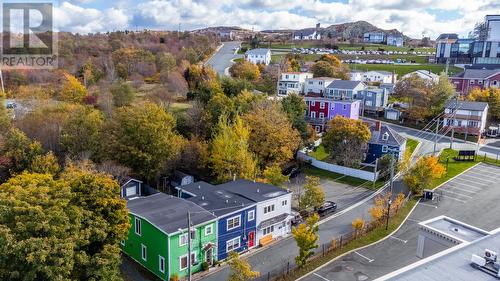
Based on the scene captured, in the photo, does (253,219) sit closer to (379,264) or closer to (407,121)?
(379,264)

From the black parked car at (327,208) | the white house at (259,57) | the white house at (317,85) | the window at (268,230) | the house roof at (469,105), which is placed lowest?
the window at (268,230)

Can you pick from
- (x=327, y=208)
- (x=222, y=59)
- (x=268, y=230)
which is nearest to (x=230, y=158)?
(x=268, y=230)

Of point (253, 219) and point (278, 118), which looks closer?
point (253, 219)

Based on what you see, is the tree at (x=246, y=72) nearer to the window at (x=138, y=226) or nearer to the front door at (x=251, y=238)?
the front door at (x=251, y=238)

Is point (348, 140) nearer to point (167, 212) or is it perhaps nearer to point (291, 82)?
point (167, 212)

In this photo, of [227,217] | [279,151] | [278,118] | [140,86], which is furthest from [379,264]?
[140,86]

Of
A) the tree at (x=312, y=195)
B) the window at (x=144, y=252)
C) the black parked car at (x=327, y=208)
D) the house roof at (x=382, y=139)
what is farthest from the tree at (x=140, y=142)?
the house roof at (x=382, y=139)
